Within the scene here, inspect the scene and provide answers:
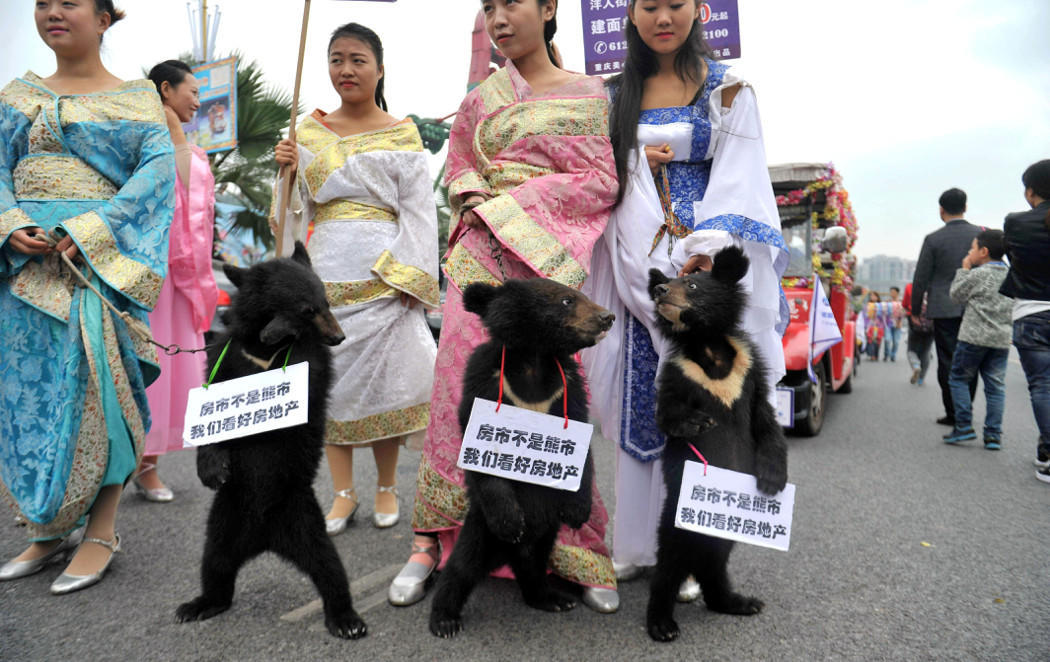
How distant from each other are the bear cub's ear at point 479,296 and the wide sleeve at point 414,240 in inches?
44.5

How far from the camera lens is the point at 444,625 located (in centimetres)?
215

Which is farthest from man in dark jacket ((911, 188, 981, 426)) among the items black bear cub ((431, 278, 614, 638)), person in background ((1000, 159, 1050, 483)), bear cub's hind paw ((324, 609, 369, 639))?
bear cub's hind paw ((324, 609, 369, 639))

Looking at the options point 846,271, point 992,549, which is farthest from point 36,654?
Result: point 846,271

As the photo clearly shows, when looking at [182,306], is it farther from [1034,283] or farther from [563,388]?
[1034,283]

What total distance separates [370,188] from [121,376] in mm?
1343

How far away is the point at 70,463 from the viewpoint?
8.23 feet

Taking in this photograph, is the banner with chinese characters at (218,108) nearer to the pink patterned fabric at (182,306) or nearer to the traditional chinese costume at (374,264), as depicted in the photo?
the pink patterned fabric at (182,306)

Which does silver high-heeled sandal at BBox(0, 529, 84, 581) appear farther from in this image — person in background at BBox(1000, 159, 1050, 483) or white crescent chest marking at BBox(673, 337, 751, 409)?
person in background at BBox(1000, 159, 1050, 483)

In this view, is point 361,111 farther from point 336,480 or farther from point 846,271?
point 846,271

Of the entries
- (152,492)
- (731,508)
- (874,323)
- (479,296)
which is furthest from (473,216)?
(874,323)

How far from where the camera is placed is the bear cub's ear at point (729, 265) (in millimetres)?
2102

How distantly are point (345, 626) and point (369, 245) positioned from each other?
1.72 m

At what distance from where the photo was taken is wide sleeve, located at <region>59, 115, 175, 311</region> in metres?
2.59

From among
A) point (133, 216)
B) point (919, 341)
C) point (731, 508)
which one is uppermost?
point (133, 216)
